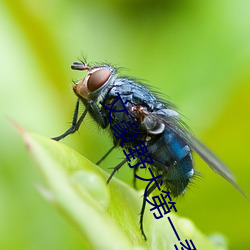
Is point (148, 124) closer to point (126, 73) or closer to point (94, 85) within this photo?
point (94, 85)

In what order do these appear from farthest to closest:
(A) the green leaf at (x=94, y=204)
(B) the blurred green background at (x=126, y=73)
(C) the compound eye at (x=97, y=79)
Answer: (B) the blurred green background at (x=126, y=73) → (C) the compound eye at (x=97, y=79) → (A) the green leaf at (x=94, y=204)

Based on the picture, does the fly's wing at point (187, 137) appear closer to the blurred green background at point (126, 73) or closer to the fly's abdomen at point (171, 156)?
the fly's abdomen at point (171, 156)

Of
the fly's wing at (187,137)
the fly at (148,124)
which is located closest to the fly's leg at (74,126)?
the fly at (148,124)

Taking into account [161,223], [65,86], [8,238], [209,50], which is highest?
[209,50]

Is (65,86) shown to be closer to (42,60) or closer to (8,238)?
(42,60)

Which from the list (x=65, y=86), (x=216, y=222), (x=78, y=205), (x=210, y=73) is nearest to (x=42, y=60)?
(x=65, y=86)

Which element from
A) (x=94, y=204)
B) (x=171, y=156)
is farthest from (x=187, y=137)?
(x=94, y=204)

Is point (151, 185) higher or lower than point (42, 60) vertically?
higher
